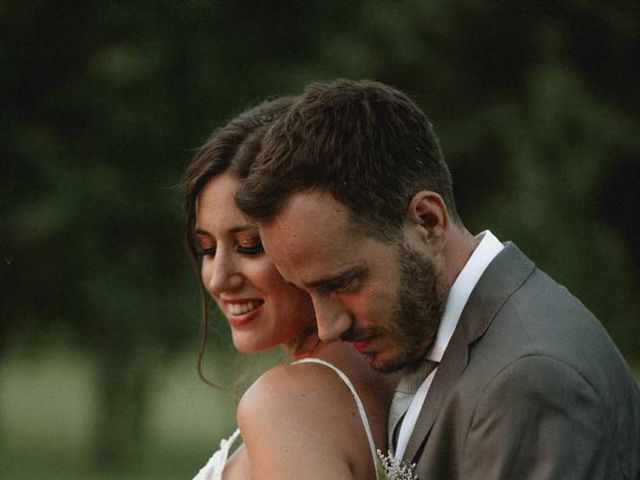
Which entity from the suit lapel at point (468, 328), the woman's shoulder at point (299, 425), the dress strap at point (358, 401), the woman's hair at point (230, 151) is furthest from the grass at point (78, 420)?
the suit lapel at point (468, 328)

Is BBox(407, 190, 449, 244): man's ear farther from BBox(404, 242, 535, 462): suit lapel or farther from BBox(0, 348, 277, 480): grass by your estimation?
BBox(0, 348, 277, 480): grass

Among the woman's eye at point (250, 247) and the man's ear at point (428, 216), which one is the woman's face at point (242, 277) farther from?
the man's ear at point (428, 216)

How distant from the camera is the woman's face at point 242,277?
367 centimetres

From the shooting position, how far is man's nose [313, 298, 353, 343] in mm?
3287

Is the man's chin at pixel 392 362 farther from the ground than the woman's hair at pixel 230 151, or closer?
closer

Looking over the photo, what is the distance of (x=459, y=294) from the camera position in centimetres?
327

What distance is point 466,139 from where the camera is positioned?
12828mm

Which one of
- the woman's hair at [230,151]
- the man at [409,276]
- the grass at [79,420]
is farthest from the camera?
the grass at [79,420]

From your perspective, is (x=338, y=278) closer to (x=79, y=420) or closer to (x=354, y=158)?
(x=354, y=158)

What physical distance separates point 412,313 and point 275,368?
0.39 m

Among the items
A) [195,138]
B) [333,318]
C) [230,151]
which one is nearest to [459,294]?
[333,318]

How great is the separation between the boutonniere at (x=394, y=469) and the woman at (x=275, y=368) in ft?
0.24

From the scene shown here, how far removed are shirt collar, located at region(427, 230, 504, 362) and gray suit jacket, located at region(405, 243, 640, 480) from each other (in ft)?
0.11

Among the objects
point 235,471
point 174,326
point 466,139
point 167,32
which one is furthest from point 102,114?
point 235,471
